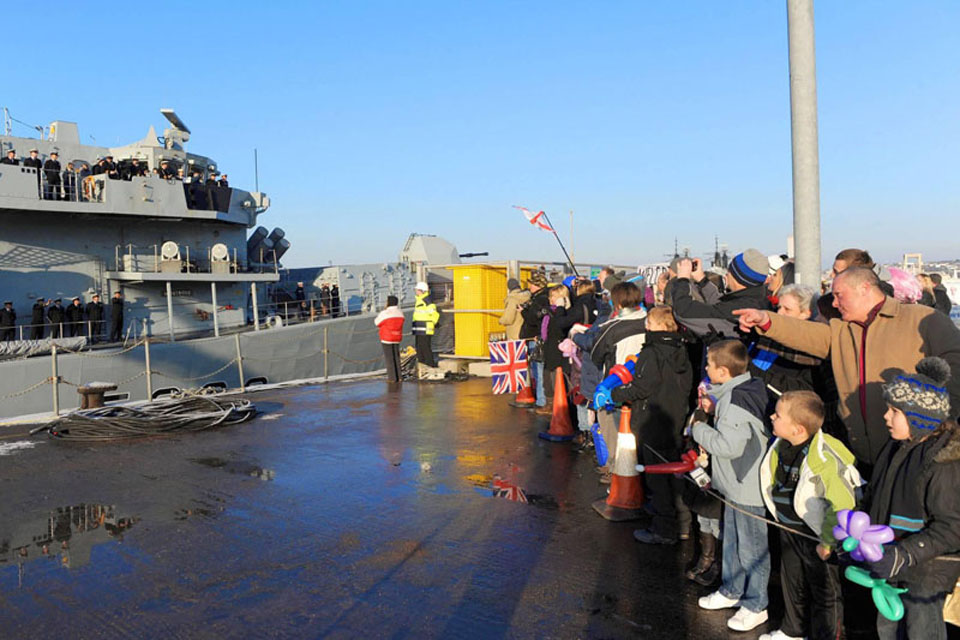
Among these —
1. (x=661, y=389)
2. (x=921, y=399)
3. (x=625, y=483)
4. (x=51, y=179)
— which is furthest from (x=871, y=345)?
(x=51, y=179)

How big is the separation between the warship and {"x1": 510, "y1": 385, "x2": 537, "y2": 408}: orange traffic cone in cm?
567

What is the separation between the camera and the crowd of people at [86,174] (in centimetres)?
1730

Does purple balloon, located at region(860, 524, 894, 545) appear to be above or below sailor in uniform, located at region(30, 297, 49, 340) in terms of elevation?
below

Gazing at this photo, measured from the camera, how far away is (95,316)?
17062 mm

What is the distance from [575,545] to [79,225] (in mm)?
18139

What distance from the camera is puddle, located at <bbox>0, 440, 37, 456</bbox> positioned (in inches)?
297

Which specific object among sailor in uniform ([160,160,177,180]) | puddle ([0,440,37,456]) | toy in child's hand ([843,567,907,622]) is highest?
sailor in uniform ([160,160,177,180])

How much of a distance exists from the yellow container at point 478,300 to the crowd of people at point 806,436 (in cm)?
792

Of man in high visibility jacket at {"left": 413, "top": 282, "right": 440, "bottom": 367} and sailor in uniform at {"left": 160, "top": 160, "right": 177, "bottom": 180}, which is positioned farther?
sailor in uniform at {"left": 160, "top": 160, "right": 177, "bottom": 180}

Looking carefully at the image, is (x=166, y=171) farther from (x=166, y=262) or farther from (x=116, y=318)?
(x=116, y=318)

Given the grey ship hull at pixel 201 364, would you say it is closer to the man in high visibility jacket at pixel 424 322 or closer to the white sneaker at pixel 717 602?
the man in high visibility jacket at pixel 424 322

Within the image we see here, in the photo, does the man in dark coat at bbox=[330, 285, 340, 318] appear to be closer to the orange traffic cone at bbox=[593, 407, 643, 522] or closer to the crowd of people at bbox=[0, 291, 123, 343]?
the crowd of people at bbox=[0, 291, 123, 343]

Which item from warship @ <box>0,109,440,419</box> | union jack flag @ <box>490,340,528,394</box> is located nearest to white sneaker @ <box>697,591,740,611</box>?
union jack flag @ <box>490,340,528,394</box>

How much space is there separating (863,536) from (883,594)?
0.91 feet
